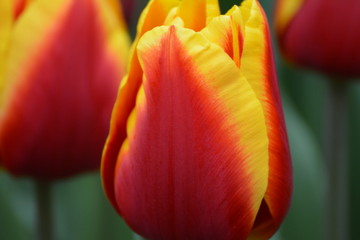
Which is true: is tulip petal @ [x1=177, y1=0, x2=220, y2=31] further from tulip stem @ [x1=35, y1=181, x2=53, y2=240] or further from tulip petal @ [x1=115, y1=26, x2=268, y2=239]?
tulip stem @ [x1=35, y1=181, x2=53, y2=240]

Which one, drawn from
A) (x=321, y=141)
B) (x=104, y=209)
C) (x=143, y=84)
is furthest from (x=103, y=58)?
(x=321, y=141)

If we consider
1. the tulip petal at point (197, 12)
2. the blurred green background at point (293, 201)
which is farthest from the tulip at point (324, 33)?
the tulip petal at point (197, 12)

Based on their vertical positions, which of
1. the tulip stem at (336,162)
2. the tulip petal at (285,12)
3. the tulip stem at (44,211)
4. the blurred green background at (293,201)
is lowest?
the blurred green background at (293,201)

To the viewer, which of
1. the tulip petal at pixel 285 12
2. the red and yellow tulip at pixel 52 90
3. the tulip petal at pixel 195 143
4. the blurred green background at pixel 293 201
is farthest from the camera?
the blurred green background at pixel 293 201

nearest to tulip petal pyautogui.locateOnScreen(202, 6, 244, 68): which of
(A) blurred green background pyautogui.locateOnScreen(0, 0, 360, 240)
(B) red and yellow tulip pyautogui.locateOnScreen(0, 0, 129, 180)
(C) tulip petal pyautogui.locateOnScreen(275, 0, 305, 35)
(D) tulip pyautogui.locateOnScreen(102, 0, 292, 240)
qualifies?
(D) tulip pyautogui.locateOnScreen(102, 0, 292, 240)

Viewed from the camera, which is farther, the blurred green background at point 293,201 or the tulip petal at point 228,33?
the blurred green background at point 293,201

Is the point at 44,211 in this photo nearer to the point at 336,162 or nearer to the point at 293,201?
the point at 336,162

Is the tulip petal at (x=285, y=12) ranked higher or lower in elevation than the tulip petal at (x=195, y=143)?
lower

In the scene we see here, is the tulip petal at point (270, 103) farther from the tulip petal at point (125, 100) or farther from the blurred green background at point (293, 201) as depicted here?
the blurred green background at point (293, 201)

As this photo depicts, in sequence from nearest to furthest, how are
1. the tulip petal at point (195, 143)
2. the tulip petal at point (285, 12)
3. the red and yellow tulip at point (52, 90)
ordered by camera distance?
the tulip petal at point (195, 143), the red and yellow tulip at point (52, 90), the tulip petal at point (285, 12)
